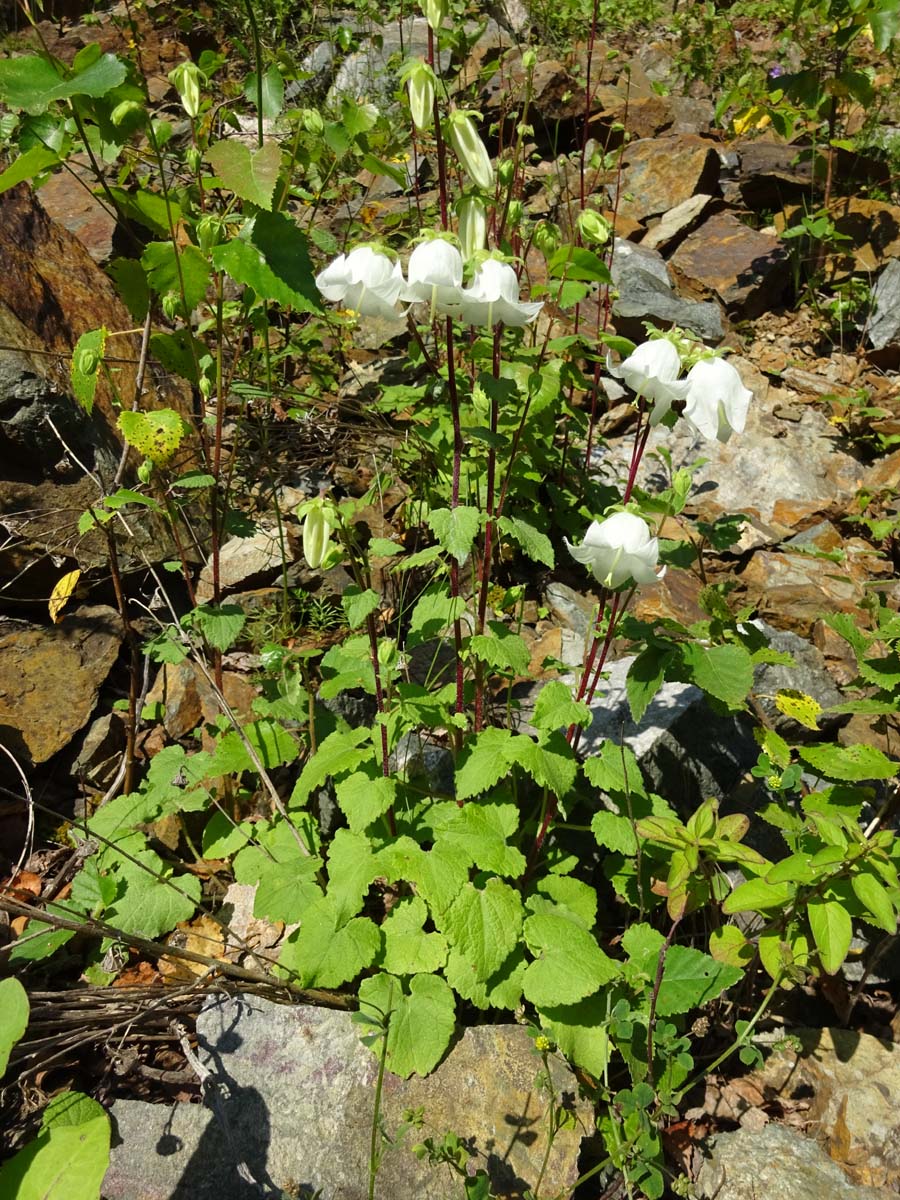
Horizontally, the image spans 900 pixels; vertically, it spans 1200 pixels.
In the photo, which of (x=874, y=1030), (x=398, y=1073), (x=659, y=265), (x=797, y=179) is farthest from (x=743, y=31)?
(x=398, y=1073)

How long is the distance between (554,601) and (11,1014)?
2.23 m

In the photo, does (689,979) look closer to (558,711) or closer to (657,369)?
(558,711)

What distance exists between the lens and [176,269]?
2.06 metres

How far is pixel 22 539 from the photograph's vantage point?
2.53 meters

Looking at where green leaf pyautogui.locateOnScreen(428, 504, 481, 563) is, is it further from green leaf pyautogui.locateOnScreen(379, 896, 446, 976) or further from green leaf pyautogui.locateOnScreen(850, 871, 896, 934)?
green leaf pyautogui.locateOnScreen(850, 871, 896, 934)

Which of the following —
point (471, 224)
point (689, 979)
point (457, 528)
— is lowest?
point (689, 979)

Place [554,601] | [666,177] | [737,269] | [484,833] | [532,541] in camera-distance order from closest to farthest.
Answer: [484,833]
[532,541]
[554,601]
[737,269]
[666,177]

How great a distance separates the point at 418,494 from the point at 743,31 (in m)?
7.82

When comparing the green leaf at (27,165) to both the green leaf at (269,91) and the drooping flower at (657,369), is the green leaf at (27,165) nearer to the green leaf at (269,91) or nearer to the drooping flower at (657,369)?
the green leaf at (269,91)

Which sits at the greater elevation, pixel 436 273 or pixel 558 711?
pixel 436 273

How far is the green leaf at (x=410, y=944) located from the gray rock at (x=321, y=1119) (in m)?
0.21

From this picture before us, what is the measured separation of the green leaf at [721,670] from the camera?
1.68 metres

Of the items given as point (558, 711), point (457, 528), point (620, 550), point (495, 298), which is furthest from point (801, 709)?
point (495, 298)

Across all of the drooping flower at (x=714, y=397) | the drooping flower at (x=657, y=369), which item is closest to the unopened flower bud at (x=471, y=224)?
the drooping flower at (x=657, y=369)
